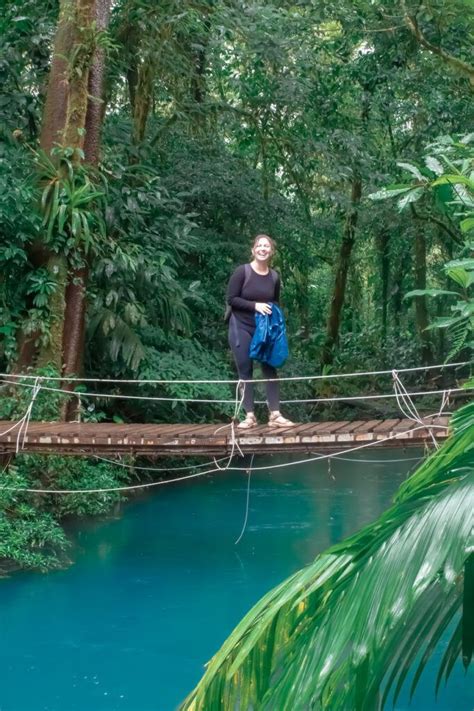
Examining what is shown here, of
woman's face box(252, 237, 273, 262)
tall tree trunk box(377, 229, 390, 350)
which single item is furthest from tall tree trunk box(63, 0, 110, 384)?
tall tree trunk box(377, 229, 390, 350)

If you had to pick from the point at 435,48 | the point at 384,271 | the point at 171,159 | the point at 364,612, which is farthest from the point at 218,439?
the point at 384,271

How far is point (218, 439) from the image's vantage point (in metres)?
5.73

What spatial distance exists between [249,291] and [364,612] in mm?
4203

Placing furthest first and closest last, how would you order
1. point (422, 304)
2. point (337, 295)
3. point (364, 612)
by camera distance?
point (422, 304) → point (337, 295) → point (364, 612)

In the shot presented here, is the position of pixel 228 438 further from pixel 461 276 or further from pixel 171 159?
pixel 171 159

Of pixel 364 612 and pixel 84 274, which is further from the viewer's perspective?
pixel 84 274

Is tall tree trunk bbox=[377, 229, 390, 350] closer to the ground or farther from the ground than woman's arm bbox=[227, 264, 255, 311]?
farther from the ground

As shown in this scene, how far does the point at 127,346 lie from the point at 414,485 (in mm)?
7346

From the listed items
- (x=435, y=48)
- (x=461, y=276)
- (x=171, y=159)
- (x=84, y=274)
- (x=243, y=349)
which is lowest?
(x=461, y=276)

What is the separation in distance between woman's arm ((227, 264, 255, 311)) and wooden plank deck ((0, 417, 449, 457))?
784mm

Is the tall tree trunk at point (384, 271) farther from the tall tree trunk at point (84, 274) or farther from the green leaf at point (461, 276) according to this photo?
the green leaf at point (461, 276)

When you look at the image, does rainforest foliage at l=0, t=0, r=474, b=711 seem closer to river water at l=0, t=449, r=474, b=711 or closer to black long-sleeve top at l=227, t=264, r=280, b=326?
river water at l=0, t=449, r=474, b=711

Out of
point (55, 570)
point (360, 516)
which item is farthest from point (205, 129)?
point (55, 570)

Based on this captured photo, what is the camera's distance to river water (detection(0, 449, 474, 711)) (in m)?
4.69
